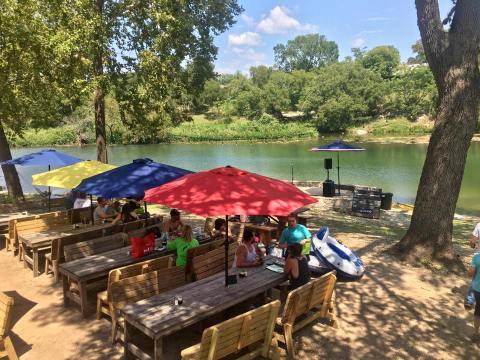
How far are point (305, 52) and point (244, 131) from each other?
3345 inches

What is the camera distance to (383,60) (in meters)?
112

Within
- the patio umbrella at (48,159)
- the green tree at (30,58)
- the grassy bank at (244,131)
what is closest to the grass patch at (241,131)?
the grassy bank at (244,131)

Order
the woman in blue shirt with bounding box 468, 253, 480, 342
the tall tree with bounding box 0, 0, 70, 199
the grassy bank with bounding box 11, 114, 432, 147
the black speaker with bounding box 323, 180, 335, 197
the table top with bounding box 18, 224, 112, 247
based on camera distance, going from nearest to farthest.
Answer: the woman in blue shirt with bounding box 468, 253, 480, 342 → the table top with bounding box 18, 224, 112, 247 → the tall tree with bounding box 0, 0, 70, 199 → the black speaker with bounding box 323, 180, 335, 197 → the grassy bank with bounding box 11, 114, 432, 147

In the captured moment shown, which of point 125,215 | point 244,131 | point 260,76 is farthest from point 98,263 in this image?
point 260,76

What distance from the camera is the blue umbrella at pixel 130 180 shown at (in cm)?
756

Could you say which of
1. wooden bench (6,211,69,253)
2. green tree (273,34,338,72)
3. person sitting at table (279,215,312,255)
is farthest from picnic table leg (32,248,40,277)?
green tree (273,34,338,72)

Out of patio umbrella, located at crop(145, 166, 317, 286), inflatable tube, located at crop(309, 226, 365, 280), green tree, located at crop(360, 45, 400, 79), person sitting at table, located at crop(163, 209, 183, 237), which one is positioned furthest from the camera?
green tree, located at crop(360, 45, 400, 79)

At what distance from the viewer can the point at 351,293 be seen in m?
7.28

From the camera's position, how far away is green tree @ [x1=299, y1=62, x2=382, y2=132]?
76.7 m

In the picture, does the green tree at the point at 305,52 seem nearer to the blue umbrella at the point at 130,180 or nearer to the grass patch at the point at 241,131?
the grass patch at the point at 241,131

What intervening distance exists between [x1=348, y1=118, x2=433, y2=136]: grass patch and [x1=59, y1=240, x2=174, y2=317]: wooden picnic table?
6828 cm

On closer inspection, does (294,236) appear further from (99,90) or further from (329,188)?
(329,188)

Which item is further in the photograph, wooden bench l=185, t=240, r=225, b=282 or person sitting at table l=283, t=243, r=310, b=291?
wooden bench l=185, t=240, r=225, b=282

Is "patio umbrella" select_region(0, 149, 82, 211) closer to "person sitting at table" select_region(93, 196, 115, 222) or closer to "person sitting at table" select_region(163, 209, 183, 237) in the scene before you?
"person sitting at table" select_region(93, 196, 115, 222)
